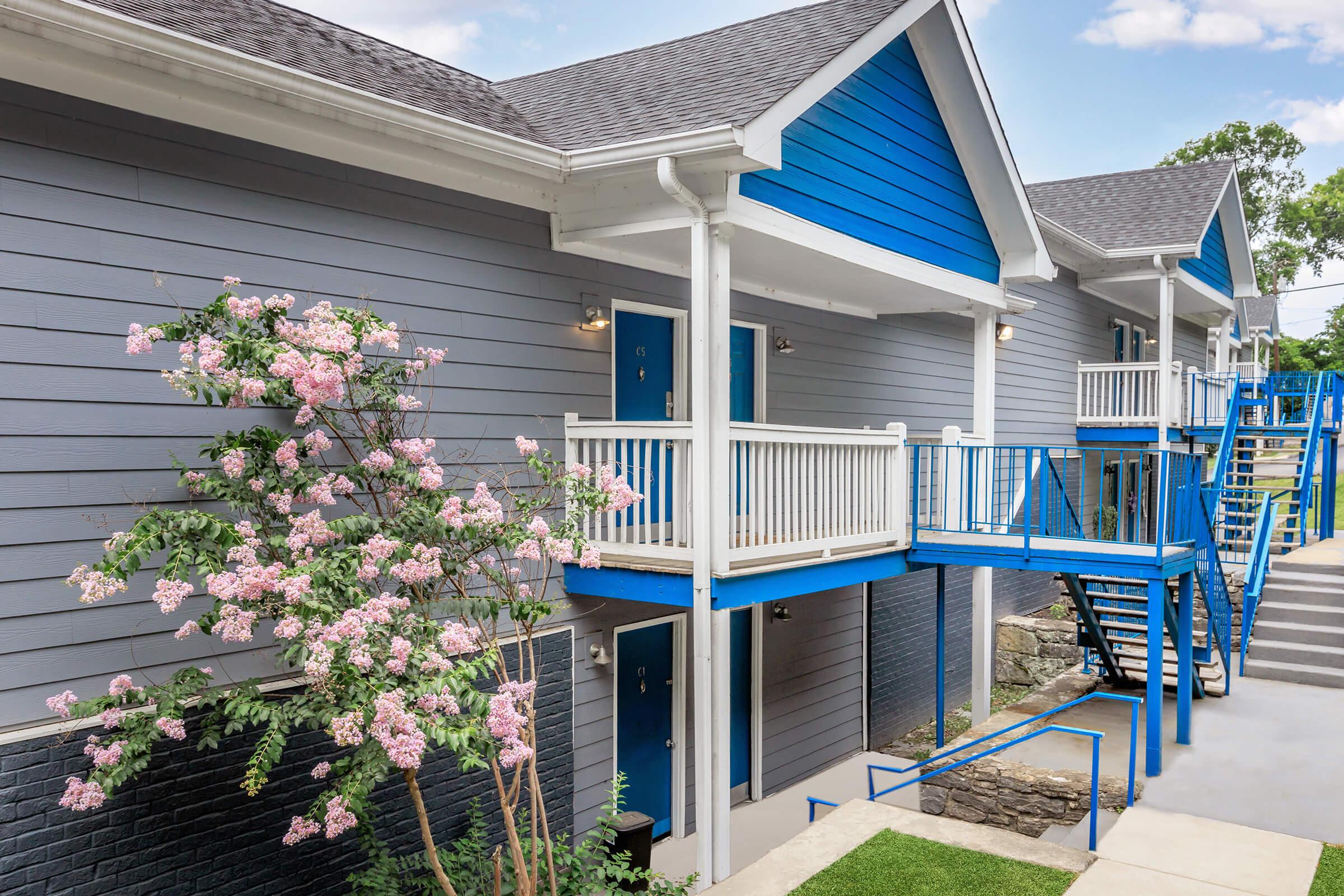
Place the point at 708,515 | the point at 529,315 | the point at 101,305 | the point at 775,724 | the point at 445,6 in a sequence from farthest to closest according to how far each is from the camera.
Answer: the point at 445,6 → the point at 775,724 → the point at 529,315 → the point at 708,515 → the point at 101,305

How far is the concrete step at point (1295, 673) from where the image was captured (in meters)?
9.98

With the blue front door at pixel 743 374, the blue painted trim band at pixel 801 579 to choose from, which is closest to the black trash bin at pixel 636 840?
the blue painted trim band at pixel 801 579

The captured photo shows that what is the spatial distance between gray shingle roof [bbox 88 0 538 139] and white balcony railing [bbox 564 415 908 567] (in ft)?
7.65

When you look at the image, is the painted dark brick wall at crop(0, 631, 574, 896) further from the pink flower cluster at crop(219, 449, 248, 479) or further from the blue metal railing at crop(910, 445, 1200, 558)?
the blue metal railing at crop(910, 445, 1200, 558)

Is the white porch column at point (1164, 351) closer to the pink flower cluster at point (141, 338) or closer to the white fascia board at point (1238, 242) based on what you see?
the white fascia board at point (1238, 242)

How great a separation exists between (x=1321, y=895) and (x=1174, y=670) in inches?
200

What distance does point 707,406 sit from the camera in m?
6.04

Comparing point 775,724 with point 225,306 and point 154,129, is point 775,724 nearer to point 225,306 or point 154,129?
point 225,306

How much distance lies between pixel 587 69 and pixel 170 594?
20.1ft

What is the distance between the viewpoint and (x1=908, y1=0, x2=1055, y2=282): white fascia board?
26.9ft

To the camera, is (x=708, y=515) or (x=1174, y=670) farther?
(x=1174, y=670)

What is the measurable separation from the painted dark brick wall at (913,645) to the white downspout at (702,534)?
528cm

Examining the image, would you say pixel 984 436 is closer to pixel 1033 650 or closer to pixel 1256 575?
pixel 1256 575

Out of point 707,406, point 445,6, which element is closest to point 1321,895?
point 707,406
